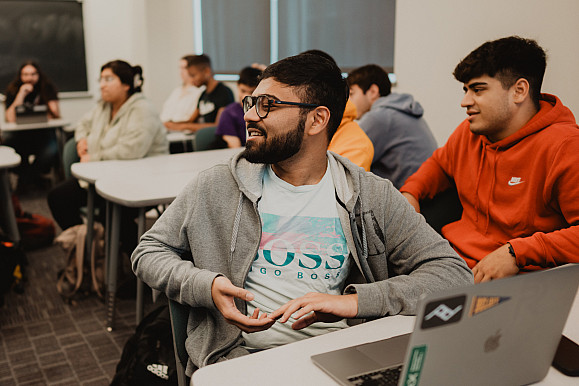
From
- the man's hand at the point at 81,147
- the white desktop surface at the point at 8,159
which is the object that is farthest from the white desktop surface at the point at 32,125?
the man's hand at the point at 81,147

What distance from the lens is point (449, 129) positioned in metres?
2.98


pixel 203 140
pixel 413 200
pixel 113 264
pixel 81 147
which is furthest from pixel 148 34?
pixel 413 200

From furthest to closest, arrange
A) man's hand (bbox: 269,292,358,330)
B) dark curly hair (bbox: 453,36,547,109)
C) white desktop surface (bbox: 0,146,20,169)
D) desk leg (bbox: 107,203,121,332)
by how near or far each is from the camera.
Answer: white desktop surface (bbox: 0,146,20,169) → desk leg (bbox: 107,203,121,332) → dark curly hair (bbox: 453,36,547,109) → man's hand (bbox: 269,292,358,330)

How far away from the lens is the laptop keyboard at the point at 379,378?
2.84 ft

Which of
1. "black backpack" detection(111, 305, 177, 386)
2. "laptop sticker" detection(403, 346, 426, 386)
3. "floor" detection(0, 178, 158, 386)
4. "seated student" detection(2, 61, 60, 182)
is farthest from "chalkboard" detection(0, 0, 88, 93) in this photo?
"laptop sticker" detection(403, 346, 426, 386)

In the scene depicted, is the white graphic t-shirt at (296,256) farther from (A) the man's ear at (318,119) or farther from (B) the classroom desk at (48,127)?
(B) the classroom desk at (48,127)

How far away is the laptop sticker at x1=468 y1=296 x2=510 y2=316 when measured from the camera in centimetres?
66

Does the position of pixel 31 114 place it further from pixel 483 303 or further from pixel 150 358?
pixel 483 303

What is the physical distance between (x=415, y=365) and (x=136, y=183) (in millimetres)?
2158

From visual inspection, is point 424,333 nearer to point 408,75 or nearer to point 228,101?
point 408,75

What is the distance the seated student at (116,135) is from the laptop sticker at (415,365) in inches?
106

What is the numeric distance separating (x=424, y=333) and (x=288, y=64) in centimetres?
88

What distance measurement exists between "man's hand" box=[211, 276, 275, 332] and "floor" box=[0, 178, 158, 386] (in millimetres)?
1413

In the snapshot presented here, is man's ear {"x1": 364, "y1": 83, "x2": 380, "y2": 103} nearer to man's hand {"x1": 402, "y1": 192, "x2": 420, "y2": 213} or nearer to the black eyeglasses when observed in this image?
man's hand {"x1": 402, "y1": 192, "x2": 420, "y2": 213}
